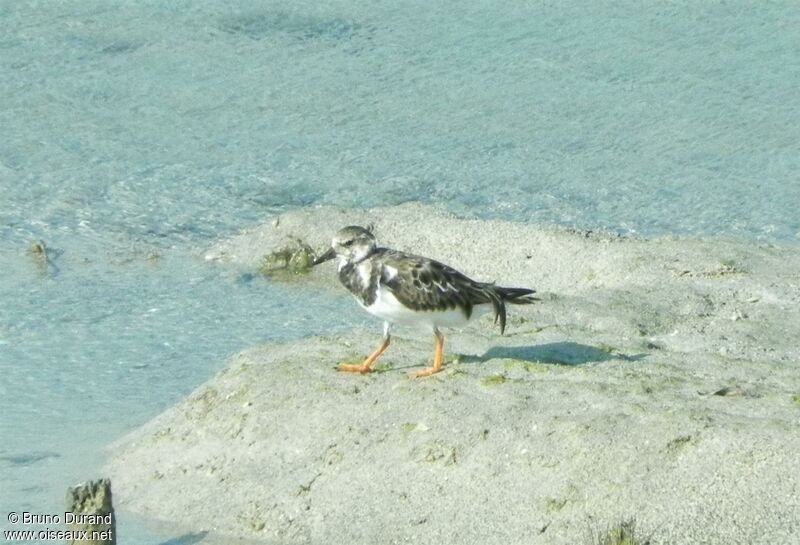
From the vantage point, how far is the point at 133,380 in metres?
8.66

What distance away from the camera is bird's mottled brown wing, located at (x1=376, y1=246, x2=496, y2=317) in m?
7.15

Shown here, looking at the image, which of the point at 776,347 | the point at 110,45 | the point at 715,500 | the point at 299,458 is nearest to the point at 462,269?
the point at 776,347

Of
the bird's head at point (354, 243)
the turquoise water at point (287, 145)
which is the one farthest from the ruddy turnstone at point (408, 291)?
the turquoise water at point (287, 145)

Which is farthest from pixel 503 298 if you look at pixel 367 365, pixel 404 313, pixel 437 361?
pixel 367 365

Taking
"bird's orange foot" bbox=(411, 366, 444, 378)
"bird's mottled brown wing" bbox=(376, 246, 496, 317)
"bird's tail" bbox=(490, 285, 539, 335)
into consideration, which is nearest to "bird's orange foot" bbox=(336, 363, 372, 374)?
"bird's orange foot" bbox=(411, 366, 444, 378)

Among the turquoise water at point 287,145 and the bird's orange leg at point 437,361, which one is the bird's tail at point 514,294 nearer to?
the bird's orange leg at point 437,361

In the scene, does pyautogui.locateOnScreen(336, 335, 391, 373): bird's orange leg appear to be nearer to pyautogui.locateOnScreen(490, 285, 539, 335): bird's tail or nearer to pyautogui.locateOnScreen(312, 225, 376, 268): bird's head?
pyautogui.locateOnScreen(312, 225, 376, 268): bird's head

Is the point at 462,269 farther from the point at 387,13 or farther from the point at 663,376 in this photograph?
the point at 387,13

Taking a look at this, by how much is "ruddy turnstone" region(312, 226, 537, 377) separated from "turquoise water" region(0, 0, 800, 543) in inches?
64.7

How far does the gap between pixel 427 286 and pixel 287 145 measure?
6304 millimetres

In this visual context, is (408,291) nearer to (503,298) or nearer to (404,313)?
(404,313)

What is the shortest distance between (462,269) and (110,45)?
656 centimetres

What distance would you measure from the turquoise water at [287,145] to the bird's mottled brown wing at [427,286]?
1890 millimetres

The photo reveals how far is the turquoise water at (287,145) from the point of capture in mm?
9375
